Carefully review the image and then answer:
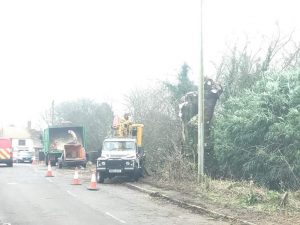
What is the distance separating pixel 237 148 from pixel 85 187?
668 cm

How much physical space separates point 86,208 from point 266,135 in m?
8.96

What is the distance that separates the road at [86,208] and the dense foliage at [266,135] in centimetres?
496

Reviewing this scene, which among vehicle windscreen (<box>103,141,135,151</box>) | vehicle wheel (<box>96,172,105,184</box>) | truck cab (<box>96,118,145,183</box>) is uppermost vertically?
vehicle windscreen (<box>103,141,135,151</box>)

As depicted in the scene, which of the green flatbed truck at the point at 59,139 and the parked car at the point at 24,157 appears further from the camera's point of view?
the parked car at the point at 24,157

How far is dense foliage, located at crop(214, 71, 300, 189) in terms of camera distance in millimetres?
19984

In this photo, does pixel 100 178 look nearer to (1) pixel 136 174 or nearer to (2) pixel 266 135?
(1) pixel 136 174

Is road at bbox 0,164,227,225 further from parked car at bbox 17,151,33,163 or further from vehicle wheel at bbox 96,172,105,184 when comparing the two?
parked car at bbox 17,151,33,163

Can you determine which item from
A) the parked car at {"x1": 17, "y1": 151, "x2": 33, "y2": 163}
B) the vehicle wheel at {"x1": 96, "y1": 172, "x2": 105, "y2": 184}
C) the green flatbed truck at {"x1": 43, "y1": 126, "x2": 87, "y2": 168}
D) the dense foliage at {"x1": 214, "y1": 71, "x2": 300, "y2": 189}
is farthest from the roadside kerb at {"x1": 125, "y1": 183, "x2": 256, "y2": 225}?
the parked car at {"x1": 17, "y1": 151, "x2": 33, "y2": 163}

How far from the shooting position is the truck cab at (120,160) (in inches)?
938

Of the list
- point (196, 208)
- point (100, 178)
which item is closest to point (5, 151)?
point (100, 178)

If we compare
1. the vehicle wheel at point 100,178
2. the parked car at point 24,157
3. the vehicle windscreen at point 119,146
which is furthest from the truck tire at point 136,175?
the parked car at point 24,157

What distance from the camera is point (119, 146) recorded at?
2492cm

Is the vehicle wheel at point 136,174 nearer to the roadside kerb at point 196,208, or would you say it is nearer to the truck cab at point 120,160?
the truck cab at point 120,160

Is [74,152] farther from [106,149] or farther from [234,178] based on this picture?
[234,178]
